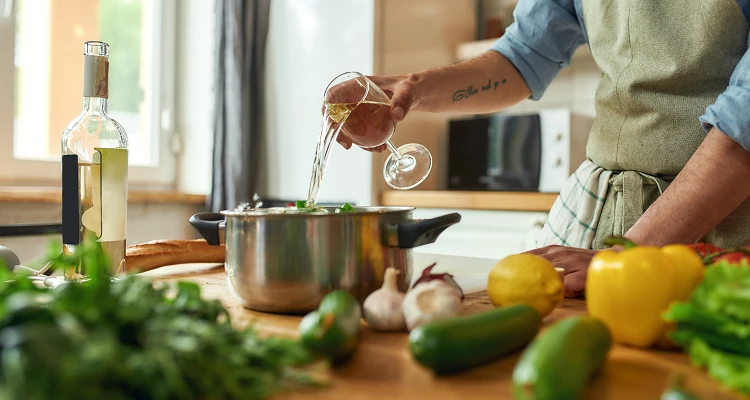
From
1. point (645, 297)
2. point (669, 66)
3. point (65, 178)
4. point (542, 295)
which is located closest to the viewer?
point (645, 297)

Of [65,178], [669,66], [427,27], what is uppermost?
[427,27]

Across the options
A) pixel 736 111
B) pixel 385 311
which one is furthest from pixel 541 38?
pixel 385 311

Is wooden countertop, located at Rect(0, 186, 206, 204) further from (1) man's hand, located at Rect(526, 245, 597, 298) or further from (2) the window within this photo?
(1) man's hand, located at Rect(526, 245, 597, 298)

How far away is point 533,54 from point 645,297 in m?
1.08

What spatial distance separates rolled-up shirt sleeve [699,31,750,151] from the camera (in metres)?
0.98

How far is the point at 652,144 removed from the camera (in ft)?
4.20

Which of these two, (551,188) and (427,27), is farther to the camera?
(427,27)

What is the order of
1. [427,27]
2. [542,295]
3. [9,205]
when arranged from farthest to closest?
1. [427,27]
2. [9,205]
3. [542,295]

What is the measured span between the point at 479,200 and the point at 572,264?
1.50 meters

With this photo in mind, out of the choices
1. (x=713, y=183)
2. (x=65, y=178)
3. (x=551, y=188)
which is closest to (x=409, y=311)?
(x=65, y=178)

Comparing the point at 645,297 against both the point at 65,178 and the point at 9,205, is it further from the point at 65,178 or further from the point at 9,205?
the point at 9,205

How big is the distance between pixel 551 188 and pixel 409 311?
1967mm

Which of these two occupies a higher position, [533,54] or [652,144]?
[533,54]

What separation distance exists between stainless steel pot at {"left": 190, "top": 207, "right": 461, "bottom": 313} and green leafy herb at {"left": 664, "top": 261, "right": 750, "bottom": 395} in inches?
11.1
